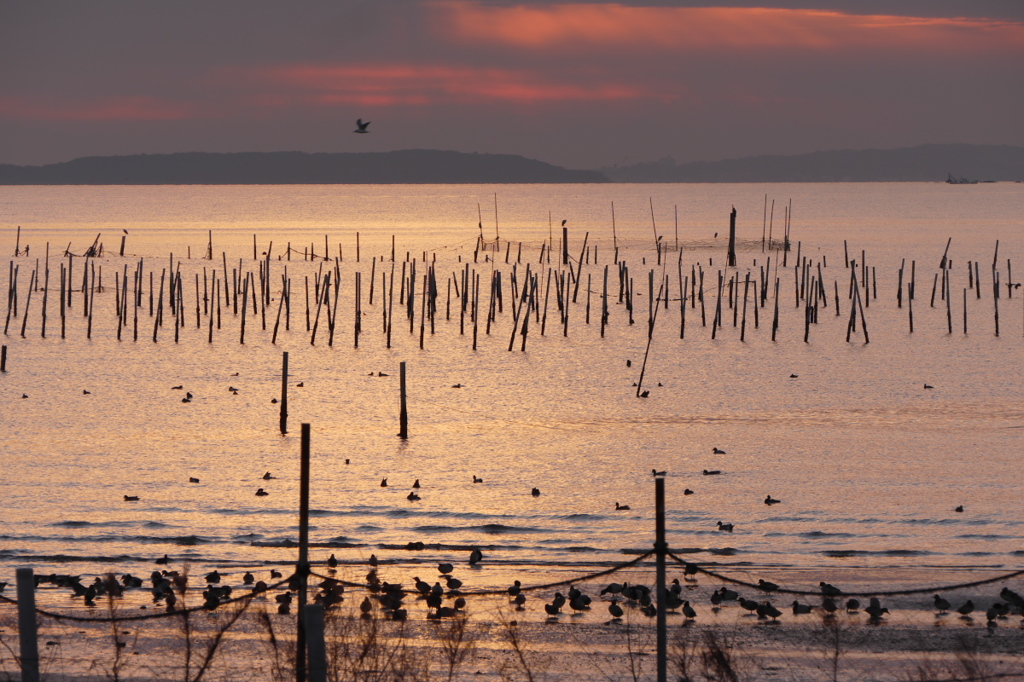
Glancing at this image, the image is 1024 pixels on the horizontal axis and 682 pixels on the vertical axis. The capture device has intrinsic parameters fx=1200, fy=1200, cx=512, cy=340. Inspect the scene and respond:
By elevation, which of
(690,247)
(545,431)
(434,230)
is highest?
(434,230)

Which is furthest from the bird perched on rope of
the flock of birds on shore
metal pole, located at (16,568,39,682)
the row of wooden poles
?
the row of wooden poles

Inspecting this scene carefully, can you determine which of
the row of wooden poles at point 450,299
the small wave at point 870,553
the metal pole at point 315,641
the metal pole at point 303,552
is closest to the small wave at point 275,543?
the metal pole at point 303,552

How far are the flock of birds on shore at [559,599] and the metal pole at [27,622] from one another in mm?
1874

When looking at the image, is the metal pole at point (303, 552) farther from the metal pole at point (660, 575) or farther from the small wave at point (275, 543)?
the small wave at point (275, 543)

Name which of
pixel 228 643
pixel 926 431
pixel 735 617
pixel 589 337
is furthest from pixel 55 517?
pixel 589 337

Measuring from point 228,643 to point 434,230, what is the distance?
9970 centimetres

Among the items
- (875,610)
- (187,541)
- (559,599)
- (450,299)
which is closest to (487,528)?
(187,541)

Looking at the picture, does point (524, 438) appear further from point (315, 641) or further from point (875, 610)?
point (315, 641)

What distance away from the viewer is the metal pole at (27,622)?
5.31 metres

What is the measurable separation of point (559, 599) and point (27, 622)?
3501 mm

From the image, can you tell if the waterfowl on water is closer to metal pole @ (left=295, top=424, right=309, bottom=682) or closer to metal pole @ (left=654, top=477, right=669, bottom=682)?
metal pole @ (left=654, top=477, right=669, bottom=682)

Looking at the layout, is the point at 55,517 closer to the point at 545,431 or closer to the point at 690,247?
the point at 545,431

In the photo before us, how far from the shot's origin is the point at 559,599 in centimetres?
782

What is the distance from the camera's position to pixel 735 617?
7836 millimetres
